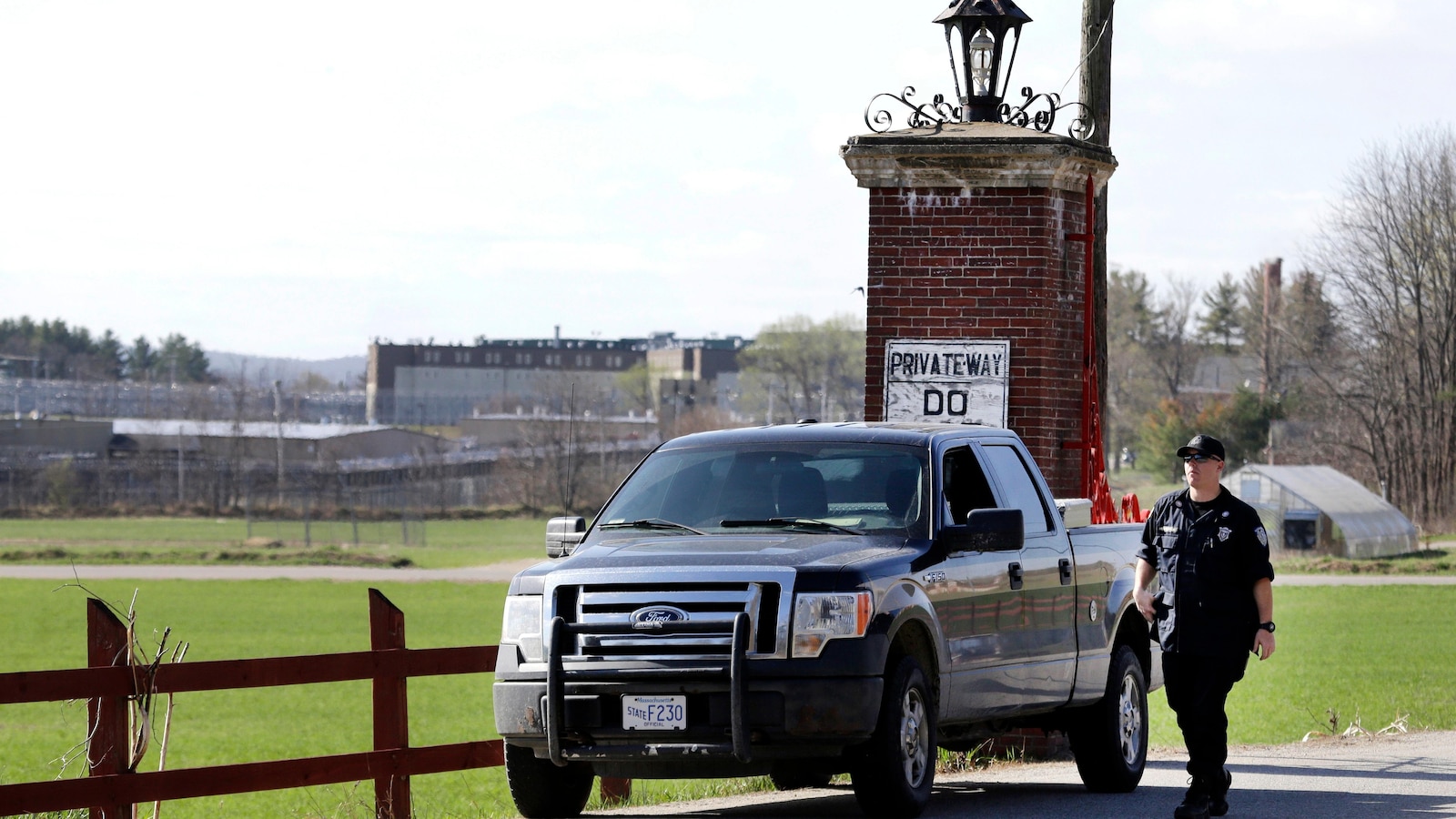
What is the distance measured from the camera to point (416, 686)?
36.6 m

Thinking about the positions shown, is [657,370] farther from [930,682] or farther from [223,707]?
[930,682]

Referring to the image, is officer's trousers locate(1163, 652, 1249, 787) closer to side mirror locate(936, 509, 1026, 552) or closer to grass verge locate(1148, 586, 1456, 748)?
side mirror locate(936, 509, 1026, 552)

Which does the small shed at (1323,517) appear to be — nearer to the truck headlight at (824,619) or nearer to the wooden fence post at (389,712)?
the wooden fence post at (389,712)

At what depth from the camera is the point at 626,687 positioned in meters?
8.02

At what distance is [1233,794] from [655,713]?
4.06 meters

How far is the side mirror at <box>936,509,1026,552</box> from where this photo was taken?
870 centimetres

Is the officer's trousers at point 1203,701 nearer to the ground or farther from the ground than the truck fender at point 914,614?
nearer to the ground

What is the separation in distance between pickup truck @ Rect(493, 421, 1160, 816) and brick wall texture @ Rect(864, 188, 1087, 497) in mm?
2164

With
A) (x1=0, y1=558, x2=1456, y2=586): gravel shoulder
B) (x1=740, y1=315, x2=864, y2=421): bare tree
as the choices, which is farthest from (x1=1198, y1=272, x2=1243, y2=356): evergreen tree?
(x1=0, y1=558, x2=1456, y2=586): gravel shoulder

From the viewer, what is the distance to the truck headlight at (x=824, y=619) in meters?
7.97

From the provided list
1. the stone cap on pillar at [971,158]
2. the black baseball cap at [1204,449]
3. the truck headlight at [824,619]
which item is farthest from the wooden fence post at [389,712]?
the stone cap on pillar at [971,158]

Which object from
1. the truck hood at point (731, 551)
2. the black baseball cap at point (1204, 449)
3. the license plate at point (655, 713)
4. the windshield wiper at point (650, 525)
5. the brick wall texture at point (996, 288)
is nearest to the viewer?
the license plate at point (655, 713)

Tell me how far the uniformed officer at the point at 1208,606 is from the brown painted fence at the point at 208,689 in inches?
145

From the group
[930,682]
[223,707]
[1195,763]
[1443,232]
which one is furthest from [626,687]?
[1443,232]
